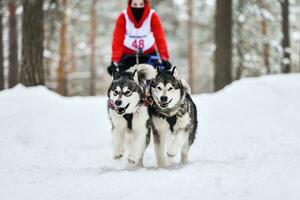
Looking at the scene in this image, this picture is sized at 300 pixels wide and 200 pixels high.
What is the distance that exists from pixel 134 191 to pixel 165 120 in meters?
1.44

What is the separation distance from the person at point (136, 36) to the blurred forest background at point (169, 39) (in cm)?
449

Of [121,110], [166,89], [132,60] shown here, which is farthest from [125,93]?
[132,60]

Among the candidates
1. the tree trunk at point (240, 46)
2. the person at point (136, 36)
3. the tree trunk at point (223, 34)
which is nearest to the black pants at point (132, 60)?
the person at point (136, 36)

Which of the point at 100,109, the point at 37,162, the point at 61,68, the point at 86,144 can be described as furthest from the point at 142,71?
the point at 61,68

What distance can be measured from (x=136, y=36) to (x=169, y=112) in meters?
1.42

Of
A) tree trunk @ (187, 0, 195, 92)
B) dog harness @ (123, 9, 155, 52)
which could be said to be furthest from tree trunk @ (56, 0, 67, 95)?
dog harness @ (123, 9, 155, 52)

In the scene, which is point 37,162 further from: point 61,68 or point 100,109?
point 61,68

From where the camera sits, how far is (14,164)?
5.62m

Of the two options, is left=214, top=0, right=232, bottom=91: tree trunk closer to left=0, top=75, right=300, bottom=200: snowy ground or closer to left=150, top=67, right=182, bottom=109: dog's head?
left=0, top=75, right=300, bottom=200: snowy ground

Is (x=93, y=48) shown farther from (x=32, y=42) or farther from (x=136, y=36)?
(x=136, y=36)

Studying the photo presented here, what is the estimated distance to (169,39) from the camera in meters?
29.0

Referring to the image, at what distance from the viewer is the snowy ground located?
13.4 feet

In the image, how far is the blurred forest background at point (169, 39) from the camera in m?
10.5

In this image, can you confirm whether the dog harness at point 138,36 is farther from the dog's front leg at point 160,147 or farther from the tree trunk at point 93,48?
the tree trunk at point 93,48
